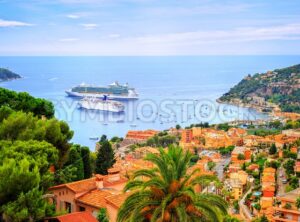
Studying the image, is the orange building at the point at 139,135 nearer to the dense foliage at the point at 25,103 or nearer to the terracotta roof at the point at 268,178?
the terracotta roof at the point at 268,178

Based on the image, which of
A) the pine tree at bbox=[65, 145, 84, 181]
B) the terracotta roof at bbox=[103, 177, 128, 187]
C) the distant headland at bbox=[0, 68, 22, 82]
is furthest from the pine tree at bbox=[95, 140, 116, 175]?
the distant headland at bbox=[0, 68, 22, 82]

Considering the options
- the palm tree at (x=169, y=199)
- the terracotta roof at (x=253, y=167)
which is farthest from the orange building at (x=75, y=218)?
the terracotta roof at (x=253, y=167)

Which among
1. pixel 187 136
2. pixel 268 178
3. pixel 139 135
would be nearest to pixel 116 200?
pixel 268 178

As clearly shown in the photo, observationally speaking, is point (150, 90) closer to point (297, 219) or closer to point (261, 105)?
A: point (261, 105)

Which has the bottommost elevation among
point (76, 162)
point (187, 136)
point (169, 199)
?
point (187, 136)

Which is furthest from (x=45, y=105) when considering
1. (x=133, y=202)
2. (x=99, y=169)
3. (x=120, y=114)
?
(x=120, y=114)

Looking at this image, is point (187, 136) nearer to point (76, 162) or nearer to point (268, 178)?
point (268, 178)
